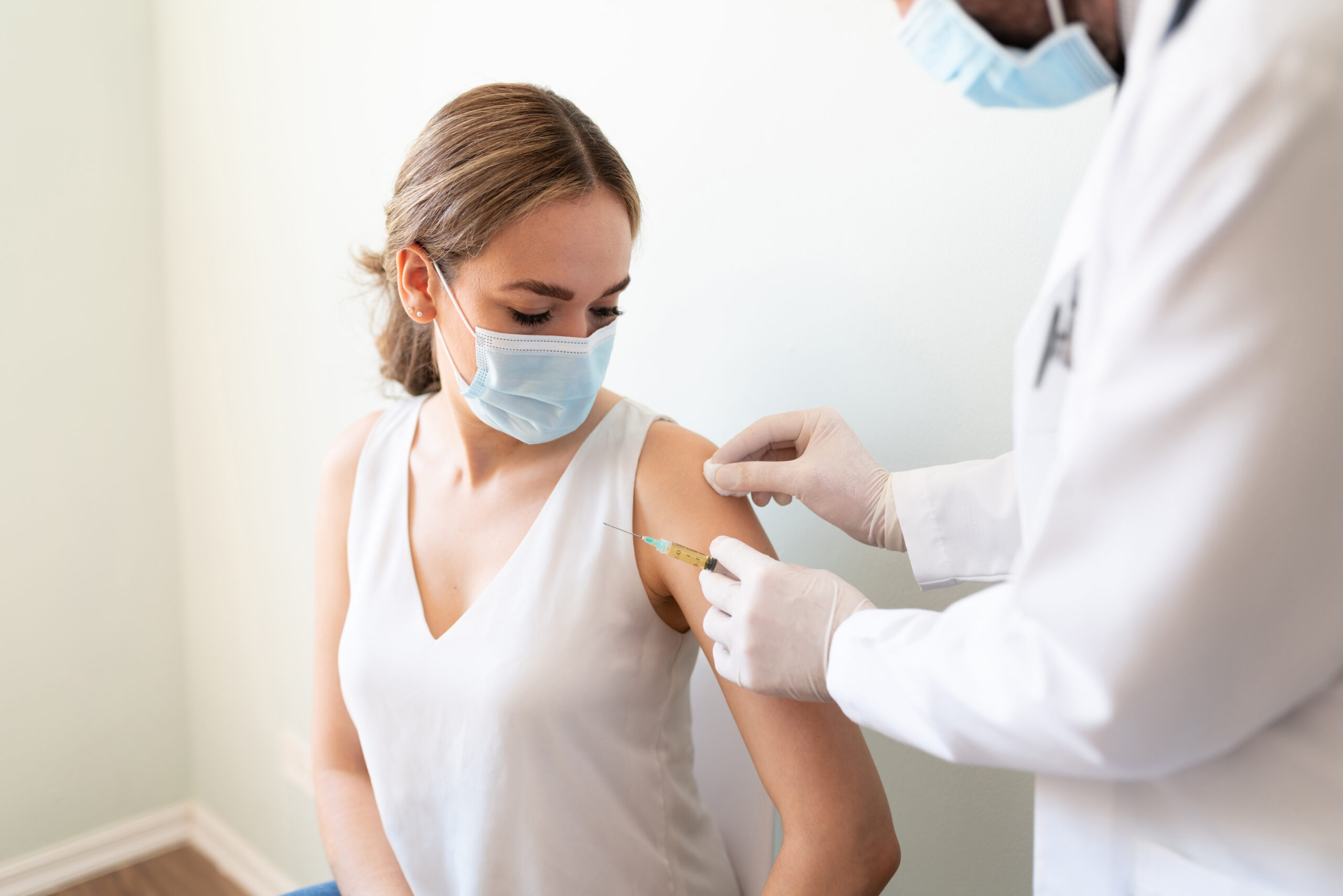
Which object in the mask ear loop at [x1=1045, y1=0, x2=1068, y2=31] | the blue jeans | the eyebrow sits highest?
the mask ear loop at [x1=1045, y1=0, x2=1068, y2=31]

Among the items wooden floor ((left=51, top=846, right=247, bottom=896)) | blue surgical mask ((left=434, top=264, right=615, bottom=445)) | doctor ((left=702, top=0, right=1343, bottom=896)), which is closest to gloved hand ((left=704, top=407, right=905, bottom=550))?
blue surgical mask ((left=434, top=264, right=615, bottom=445))

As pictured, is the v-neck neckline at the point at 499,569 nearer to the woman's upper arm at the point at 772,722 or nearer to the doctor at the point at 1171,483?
the woman's upper arm at the point at 772,722

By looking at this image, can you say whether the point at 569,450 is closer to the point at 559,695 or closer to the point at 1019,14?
the point at 559,695

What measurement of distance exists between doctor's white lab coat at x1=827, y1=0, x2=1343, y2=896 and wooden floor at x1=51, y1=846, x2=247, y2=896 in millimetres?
2578

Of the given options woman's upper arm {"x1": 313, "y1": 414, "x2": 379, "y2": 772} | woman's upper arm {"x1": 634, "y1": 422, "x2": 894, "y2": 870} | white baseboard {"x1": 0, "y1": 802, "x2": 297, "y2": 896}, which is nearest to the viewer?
woman's upper arm {"x1": 634, "y1": 422, "x2": 894, "y2": 870}

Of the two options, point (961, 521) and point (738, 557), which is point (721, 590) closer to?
point (738, 557)

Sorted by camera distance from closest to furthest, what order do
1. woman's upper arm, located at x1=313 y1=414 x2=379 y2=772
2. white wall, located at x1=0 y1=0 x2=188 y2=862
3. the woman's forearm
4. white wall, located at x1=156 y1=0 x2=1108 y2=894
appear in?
white wall, located at x1=156 y1=0 x2=1108 y2=894 < the woman's forearm < woman's upper arm, located at x1=313 y1=414 x2=379 y2=772 < white wall, located at x1=0 y1=0 x2=188 y2=862

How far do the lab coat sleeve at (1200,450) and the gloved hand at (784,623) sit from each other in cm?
27

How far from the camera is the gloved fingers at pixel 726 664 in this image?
1022 millimetres

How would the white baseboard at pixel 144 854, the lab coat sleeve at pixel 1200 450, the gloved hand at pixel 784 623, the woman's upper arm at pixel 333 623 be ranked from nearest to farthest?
the lab coat sleeve at pixel 1200 450 < the gloved hand at pixel 784 623 < the woman's upper arm at pixel 333 623 < the white baseboard at pixel 144 854

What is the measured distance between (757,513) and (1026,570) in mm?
873

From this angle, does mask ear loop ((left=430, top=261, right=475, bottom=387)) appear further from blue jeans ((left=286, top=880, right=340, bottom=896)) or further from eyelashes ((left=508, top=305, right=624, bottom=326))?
blue jeans ((left=286, top=880, right=340, bottom=896))

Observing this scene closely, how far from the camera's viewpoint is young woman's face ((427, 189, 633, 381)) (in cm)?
115

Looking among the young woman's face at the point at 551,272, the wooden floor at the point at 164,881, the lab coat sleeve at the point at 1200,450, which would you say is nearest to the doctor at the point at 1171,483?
the lab coat sleeve at the point at 1200,450
